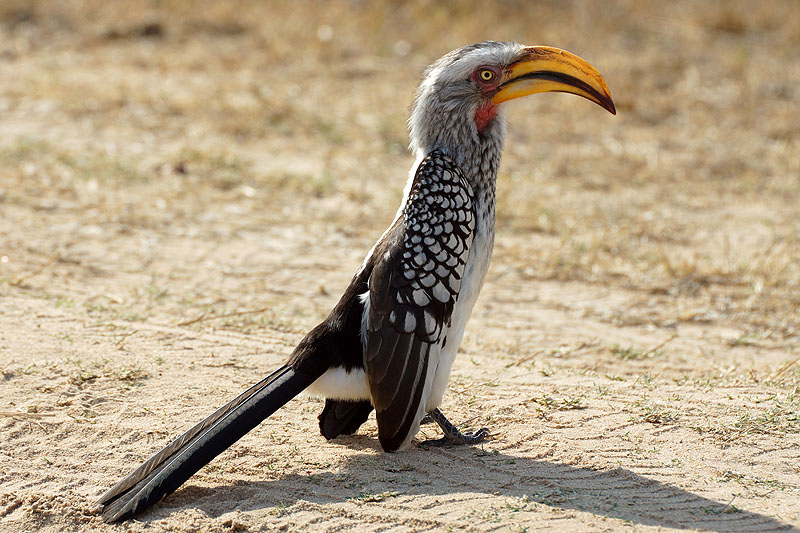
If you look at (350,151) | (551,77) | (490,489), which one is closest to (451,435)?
(490,489)

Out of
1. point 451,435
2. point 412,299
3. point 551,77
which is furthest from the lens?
point 551,77

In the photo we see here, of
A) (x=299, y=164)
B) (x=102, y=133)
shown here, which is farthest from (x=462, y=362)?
(x=102, y=133)

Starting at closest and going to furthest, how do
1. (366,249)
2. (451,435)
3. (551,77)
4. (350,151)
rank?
(451,435) < (551,77) < (366,249) < (350,151)

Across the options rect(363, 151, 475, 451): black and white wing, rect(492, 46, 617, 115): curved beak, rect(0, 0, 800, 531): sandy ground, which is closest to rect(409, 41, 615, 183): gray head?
rect(492, 46, 617, 115): curved beak

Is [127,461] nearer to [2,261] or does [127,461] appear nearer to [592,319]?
[2,261]

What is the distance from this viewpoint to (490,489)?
10.7ft

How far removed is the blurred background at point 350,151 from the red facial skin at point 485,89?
108 cm

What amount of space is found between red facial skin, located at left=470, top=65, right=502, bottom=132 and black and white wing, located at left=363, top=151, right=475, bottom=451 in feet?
1.20

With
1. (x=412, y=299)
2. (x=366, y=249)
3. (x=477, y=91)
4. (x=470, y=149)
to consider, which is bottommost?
(x=412, y=299)

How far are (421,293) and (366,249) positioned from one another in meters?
2.68

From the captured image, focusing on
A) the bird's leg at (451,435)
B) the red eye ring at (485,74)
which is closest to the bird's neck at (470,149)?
the red eye ring at (485,74)

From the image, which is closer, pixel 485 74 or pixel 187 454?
pixel 187 454

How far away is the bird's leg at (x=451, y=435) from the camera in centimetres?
362

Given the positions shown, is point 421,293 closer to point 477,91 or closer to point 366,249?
point 477,91
